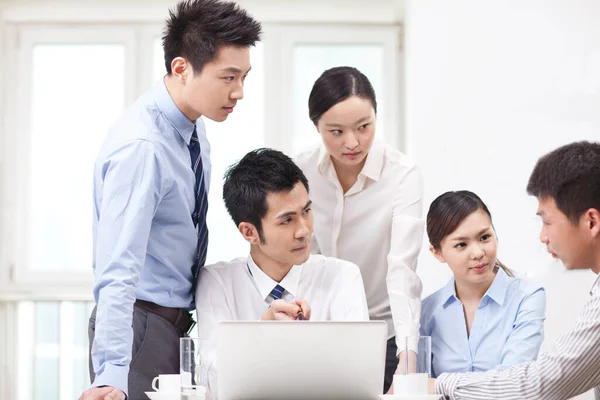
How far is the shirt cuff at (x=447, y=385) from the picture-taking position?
1833 mm

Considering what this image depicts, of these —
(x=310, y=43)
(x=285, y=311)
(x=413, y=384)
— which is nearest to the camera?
(x=413, y=384)

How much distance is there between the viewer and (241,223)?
2.31 meters

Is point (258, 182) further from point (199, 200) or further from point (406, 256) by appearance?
point (406, 256)

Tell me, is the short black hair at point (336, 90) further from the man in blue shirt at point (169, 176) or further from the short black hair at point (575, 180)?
the short black hair at point (575, 180)

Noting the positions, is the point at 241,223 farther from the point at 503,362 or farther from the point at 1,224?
the point at 1,224

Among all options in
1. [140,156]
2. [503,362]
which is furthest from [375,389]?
[503,362]

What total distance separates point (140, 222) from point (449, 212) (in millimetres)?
996

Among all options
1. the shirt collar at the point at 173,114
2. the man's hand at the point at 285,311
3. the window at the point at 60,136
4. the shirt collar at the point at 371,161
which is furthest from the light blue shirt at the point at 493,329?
the window at the point at 60,136

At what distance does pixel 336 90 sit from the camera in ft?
8.09

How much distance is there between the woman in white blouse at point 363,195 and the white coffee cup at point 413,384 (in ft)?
2.44

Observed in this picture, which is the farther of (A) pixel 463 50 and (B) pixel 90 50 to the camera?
(B) pixel 90 50

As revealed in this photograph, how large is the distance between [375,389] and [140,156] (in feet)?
2.71

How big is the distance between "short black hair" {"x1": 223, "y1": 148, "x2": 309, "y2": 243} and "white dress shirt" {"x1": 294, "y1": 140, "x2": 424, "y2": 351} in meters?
0.36

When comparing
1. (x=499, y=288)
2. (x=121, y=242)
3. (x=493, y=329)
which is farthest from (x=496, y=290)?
(x=121, y=242)
